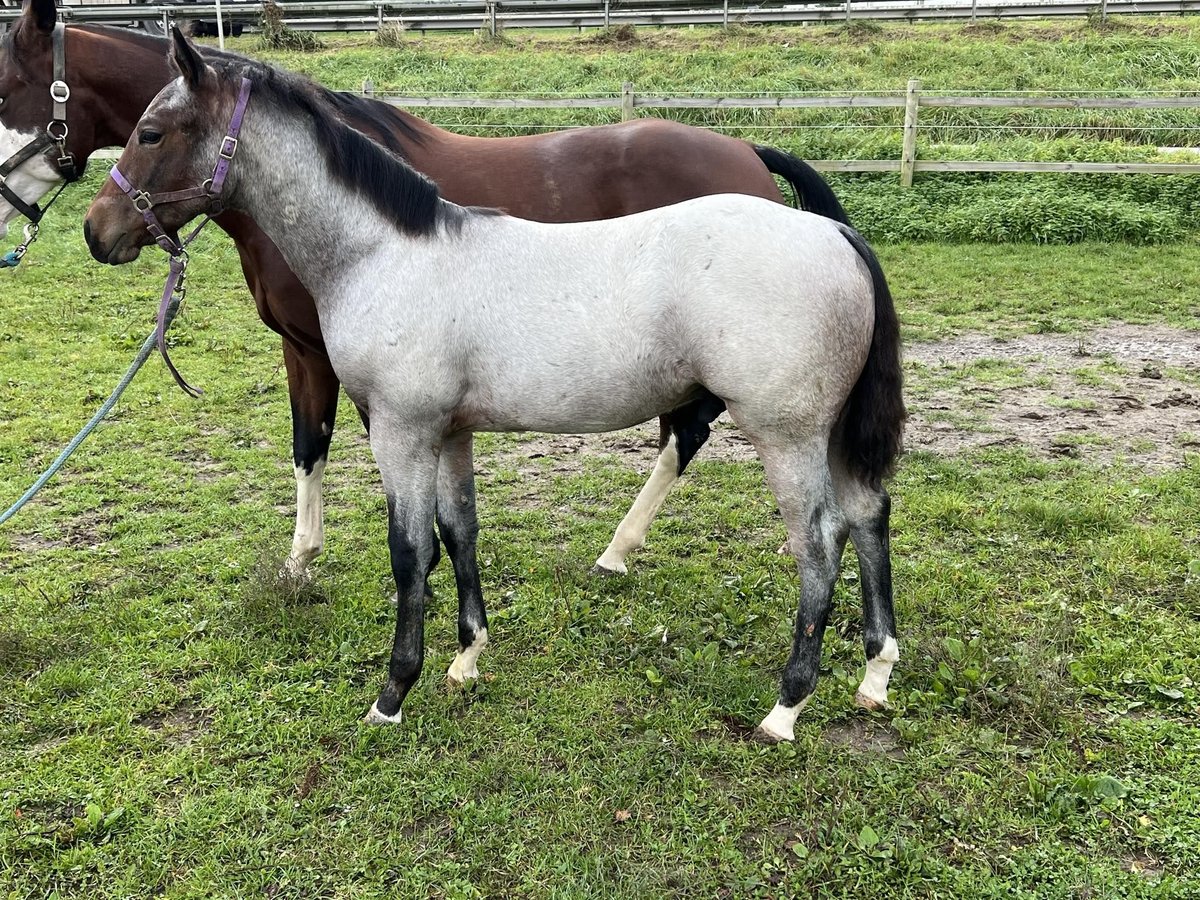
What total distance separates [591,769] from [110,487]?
3687 millimetres

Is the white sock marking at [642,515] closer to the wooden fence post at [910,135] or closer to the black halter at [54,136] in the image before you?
the black halter at [54,136]

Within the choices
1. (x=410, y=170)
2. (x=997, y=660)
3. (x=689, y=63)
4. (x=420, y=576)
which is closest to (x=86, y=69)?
(x=410, y=170)

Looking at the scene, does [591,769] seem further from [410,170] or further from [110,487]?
[110,487]

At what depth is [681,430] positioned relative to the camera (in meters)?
4.25

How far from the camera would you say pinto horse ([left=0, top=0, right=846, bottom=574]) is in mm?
3604

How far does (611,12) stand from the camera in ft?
69.5

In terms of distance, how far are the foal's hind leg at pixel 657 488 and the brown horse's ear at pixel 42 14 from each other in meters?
3.13

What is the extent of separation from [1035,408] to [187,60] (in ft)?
18.0

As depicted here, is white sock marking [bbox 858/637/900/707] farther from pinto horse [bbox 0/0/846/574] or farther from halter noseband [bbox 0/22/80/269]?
halter noseband [bbox 0/22/80/269]

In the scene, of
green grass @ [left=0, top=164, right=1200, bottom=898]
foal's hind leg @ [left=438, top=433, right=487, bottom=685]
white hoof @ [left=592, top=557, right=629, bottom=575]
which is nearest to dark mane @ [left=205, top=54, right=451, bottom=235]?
foal's hind leg @ [left=438, top=433, right=487, bottom=685]

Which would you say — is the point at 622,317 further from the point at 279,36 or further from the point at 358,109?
the point at 279,36

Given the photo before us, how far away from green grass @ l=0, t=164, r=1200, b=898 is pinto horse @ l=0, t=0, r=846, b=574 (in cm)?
51

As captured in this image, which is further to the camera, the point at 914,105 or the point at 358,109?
the point at 914,105

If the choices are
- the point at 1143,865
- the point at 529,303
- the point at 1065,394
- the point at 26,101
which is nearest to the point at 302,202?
the point at 529,303
